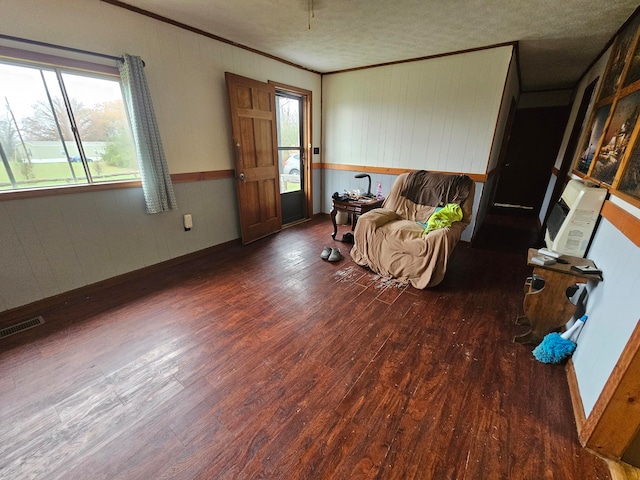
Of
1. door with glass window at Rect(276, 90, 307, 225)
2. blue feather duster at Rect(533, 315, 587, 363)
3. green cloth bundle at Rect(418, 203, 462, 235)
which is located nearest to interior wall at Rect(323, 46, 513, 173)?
door with glass window at Rect(276, 90, 307, 225)

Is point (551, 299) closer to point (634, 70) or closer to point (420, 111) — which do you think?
point (634, 70)

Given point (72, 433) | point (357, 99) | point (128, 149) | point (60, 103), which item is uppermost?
point (357, 99)

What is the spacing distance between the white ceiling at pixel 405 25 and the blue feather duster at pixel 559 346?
2307 mm

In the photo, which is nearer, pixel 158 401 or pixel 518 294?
pixel 158 401

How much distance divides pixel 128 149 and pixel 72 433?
2178 millimetres

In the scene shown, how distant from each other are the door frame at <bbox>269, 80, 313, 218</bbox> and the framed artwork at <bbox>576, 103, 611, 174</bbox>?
3.25 m

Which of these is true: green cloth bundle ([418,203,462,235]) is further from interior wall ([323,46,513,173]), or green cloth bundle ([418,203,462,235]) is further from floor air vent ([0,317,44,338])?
floor air vent ([0,317,44,338])

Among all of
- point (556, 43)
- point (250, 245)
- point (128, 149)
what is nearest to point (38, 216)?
point (128, 149)

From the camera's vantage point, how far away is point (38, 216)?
2018 mm

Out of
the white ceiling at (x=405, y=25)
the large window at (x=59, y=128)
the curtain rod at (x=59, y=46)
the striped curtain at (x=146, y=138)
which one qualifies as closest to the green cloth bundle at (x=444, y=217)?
the white ceiling at (x=405, y=25)

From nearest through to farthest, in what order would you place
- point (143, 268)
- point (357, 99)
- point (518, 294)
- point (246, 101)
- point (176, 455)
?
point (176, 455) < point (518, 294) < point (143, 268) < point (246, 101) < point (357, 99)

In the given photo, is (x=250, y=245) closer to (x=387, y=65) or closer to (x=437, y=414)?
(x=437, y=414)

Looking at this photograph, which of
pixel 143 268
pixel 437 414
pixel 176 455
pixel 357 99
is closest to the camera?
pixel 176 455

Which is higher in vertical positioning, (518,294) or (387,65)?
(387,65)
